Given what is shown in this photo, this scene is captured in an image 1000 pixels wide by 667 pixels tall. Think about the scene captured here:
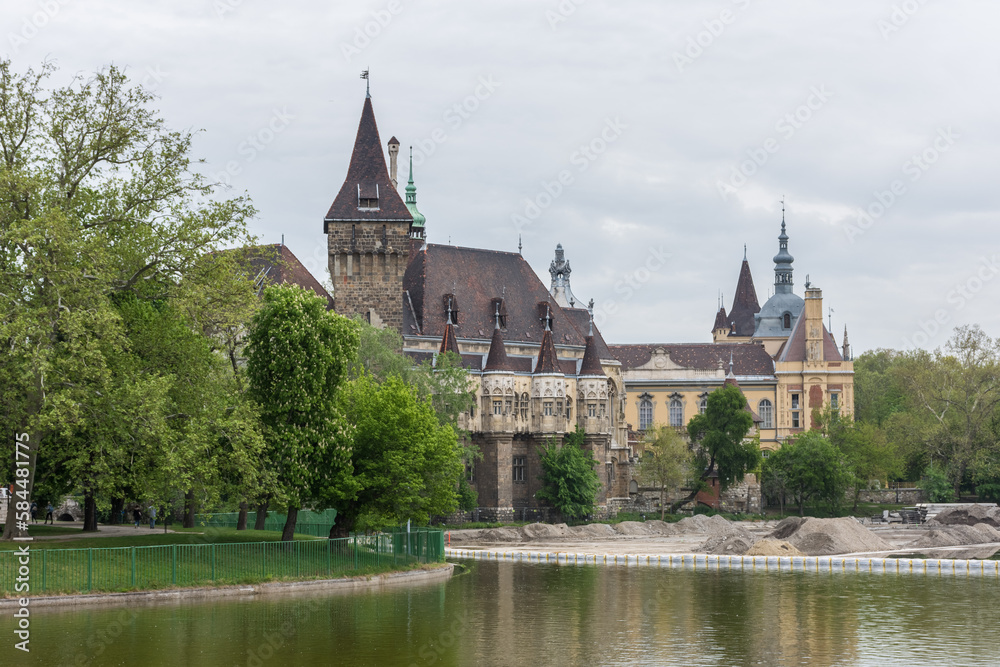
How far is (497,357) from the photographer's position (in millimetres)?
92250

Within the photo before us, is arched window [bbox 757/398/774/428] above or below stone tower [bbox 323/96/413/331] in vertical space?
below

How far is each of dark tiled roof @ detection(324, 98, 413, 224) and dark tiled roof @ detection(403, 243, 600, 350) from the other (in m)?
10.2

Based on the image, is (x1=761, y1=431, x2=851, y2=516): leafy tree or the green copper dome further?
the green copper dome

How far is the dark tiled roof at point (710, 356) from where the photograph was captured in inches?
5664

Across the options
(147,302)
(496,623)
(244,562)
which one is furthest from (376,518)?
(496,623)

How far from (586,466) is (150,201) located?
5150 cm

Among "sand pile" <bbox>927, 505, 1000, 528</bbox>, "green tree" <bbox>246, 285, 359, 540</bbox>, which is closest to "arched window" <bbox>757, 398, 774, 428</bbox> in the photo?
"sand pile" <bbox>927, 505, 1000, 528</bbox>

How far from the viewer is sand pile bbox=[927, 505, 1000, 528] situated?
287ft

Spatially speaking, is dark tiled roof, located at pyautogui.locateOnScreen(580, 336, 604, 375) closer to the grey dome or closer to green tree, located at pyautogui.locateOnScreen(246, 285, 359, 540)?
green tree, located at pyautogui.locateOnScreen(246, 285, 359, 540)

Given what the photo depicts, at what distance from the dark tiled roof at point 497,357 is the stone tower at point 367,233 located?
835 centimetres

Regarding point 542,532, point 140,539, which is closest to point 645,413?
point 542,532

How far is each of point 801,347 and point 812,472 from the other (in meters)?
43.9

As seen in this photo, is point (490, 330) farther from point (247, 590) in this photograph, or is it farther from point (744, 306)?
point (744, 306)

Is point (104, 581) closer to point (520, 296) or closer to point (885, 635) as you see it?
point (885, 635)
